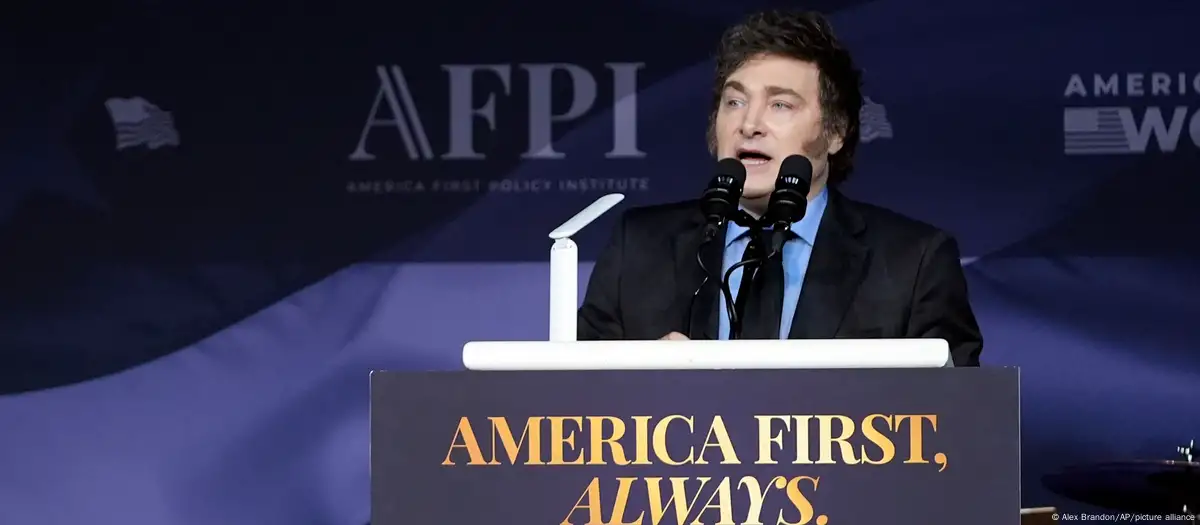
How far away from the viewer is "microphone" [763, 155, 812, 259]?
2.14m

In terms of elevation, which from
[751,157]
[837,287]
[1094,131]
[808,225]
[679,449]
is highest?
[1094,131]

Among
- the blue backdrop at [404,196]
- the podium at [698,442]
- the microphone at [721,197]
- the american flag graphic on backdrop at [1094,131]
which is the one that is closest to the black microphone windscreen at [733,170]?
the microphone at [721,197]

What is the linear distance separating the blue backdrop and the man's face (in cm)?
147

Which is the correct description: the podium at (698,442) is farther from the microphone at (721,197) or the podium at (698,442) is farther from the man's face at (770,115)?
the man's face at (770,115)

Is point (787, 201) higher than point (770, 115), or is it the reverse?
point (770, 115)

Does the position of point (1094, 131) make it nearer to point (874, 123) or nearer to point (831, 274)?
point (874, 123)

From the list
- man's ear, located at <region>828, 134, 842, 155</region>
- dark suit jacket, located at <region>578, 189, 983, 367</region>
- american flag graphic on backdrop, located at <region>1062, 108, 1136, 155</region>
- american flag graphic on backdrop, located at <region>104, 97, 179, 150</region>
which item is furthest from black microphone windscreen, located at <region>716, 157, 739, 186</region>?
american flag graphic on backdrop, located at <region>104, 97, 179, 150</region>

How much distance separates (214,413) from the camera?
440 cm

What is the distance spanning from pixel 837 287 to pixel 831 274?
0.09 ft

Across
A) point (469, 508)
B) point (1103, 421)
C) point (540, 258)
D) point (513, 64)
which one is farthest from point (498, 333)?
point (469, 508)

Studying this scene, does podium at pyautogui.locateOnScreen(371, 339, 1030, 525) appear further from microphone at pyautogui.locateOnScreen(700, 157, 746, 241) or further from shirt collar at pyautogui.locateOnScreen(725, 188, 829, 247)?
shirt collar at pyautogui.locateOnScreen(725, 188, 829, 247)

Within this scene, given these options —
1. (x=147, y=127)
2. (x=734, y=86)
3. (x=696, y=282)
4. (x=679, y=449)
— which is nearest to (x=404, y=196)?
(x=147, y=127)

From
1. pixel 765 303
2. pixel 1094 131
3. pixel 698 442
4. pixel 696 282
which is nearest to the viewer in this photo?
pixel 698 442

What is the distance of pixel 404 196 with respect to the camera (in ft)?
14.4
